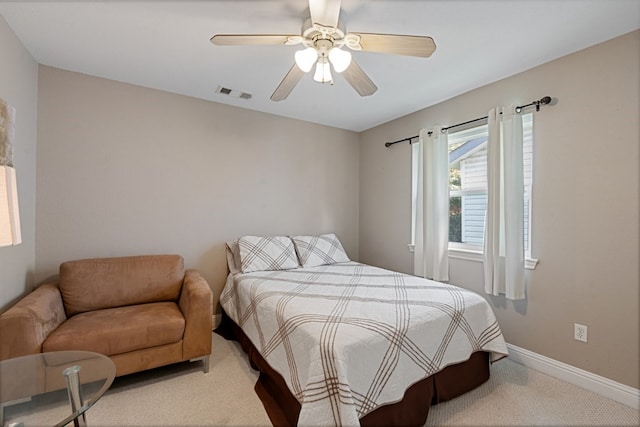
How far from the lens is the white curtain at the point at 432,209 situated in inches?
117

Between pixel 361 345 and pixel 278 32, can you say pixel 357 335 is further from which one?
pixel 278 32

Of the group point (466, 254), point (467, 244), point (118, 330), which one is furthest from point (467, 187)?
point (118, 330)

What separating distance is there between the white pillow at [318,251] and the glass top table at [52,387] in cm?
202

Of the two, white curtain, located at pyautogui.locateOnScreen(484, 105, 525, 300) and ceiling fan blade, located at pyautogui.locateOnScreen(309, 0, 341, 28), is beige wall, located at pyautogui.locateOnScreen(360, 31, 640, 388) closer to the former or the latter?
white curtain, located at pyautogui.locateOnScreen(484, 105, 525, 300)

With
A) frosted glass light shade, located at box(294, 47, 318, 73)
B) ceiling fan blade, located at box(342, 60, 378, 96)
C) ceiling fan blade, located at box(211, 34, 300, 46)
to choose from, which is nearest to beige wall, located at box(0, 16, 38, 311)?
ceiling fan blade, located at box(211, 34, 300, 46)

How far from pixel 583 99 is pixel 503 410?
2168 mm

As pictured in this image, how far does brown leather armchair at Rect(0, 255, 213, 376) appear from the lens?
5.68ft

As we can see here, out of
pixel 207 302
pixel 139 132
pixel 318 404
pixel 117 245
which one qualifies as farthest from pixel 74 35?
pixel 318 404

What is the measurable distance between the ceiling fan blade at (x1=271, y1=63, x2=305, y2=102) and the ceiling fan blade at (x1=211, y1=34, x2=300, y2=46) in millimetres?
195

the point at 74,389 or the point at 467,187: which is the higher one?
the point at 467,187

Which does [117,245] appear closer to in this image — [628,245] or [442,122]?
[442,122]

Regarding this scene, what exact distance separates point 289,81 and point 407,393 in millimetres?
2046

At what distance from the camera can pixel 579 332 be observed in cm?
212

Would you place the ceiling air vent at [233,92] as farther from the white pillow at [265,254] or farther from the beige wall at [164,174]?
the white pillow at [265,254]
